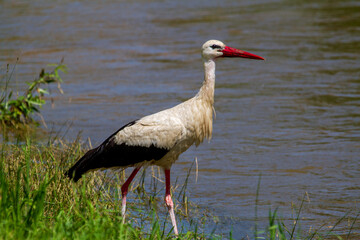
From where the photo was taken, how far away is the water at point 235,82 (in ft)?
22.7

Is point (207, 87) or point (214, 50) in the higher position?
point (214, 50)

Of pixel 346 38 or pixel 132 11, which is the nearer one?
pixel 346 38

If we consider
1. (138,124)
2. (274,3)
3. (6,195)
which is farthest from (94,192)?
(274,3)

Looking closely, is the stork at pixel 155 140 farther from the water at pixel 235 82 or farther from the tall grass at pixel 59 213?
the water at pixel 235 82

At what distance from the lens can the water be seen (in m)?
6.93

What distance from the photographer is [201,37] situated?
1534 centimetres

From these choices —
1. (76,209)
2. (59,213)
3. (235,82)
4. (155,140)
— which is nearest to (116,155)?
(155,140)

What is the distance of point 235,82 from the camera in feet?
37.5

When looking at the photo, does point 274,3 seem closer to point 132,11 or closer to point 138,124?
point 132,11

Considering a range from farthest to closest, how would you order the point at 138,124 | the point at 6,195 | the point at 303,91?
1. the point at 303,91
2. the point at 138,124
3. the point at 6,195

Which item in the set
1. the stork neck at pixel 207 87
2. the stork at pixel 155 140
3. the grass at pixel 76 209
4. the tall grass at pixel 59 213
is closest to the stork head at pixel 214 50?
the stork neck at pixel 207 87

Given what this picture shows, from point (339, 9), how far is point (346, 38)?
Result: 13.1ft

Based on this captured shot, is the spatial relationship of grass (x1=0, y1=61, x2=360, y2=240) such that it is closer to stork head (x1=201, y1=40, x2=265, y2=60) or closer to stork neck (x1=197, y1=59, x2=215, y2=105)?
stork neck (x1=197, y1=59, x2=215, y2=105)

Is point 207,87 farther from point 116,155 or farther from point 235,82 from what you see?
point 235,82
